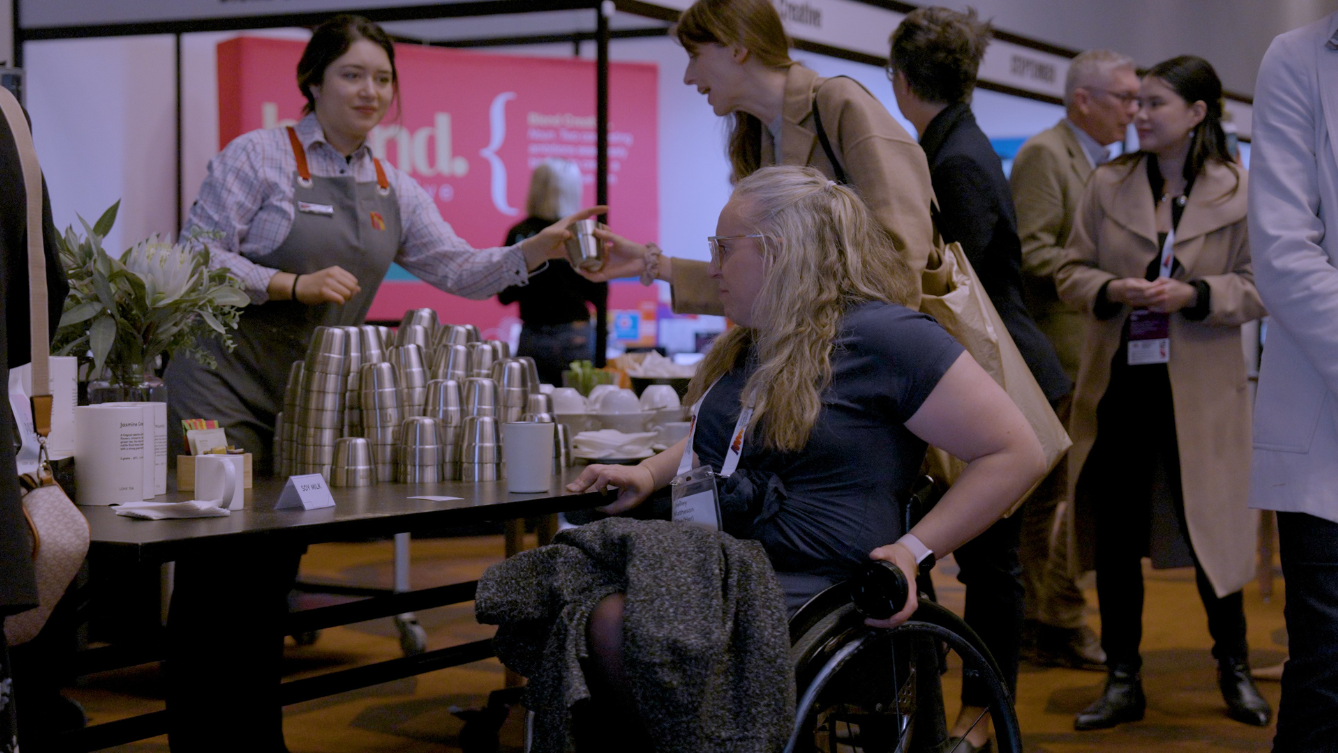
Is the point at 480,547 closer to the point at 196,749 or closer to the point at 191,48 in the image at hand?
the point at 191,48

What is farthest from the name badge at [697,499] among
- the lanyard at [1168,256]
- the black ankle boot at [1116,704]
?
the lanyard at [1168,256]

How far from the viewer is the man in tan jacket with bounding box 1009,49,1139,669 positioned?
3861 mm

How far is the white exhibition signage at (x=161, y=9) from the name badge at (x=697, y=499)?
9.66ft

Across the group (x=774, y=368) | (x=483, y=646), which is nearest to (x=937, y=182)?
(x=774, y=368)

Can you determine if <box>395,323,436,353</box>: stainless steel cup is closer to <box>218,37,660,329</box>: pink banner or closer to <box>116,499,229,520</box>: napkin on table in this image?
<box>116,499,229,520</box>: napkin on table

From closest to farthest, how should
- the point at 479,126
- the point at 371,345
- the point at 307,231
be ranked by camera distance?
the point at 371,345, the point at 307,231, the point at 479,126

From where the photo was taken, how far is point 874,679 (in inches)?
66.9

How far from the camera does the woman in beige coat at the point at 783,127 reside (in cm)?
227

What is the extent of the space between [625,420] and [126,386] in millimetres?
1114

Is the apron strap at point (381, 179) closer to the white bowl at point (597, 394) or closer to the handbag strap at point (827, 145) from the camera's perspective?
the white bowl at point (597, 394)

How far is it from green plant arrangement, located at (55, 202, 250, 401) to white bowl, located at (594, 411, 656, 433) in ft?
3.10

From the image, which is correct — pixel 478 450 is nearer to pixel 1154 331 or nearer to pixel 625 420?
pixel 625 420

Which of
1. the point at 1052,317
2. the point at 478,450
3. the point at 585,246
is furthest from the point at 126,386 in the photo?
the point at 1052,317

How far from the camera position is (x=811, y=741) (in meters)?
1.60
